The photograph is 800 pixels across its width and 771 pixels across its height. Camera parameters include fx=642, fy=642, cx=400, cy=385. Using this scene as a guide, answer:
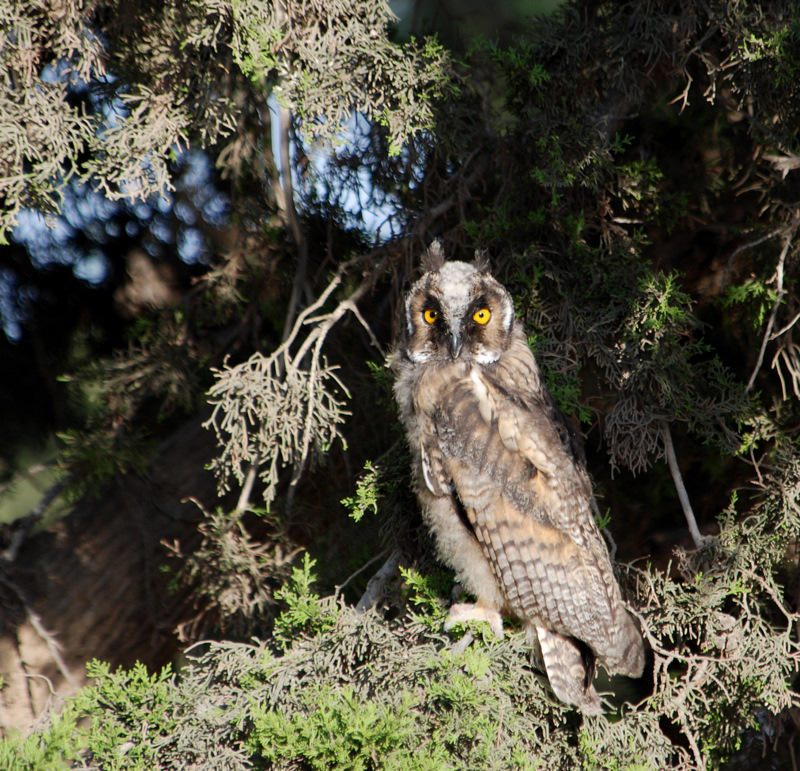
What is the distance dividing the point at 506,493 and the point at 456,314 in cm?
72

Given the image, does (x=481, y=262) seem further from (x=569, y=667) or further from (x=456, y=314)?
(x=569, y=667)

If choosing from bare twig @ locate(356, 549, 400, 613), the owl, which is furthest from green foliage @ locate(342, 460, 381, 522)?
bare twig @ locate(356, 549, 400, 613)

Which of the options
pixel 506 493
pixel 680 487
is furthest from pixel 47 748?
pixel 680 487

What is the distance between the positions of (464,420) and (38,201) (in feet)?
5.97

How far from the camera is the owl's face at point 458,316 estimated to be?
2.50 metres

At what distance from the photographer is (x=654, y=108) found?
3246 millimetres

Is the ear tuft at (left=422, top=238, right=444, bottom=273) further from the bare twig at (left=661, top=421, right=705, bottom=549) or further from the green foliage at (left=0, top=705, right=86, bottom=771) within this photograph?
the green foliage at (left=0, top=705, right=86, bottom=771)

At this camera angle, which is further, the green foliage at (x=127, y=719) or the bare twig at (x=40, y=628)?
the bare twig at (x=40, y=628)

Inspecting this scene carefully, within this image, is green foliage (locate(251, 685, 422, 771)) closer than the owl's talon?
Yes

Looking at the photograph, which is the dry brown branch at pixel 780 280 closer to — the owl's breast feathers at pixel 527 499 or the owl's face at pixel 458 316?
the owl's breast feathers at pixel 527 499

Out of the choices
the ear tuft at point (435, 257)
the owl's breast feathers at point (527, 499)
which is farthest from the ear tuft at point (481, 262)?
the owl's breast feathers at point (527, 499)

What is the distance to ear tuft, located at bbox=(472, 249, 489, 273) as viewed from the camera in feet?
8.39

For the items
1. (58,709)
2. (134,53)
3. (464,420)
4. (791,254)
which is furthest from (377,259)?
(58,709)

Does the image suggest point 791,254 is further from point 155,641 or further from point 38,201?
point 155,641
